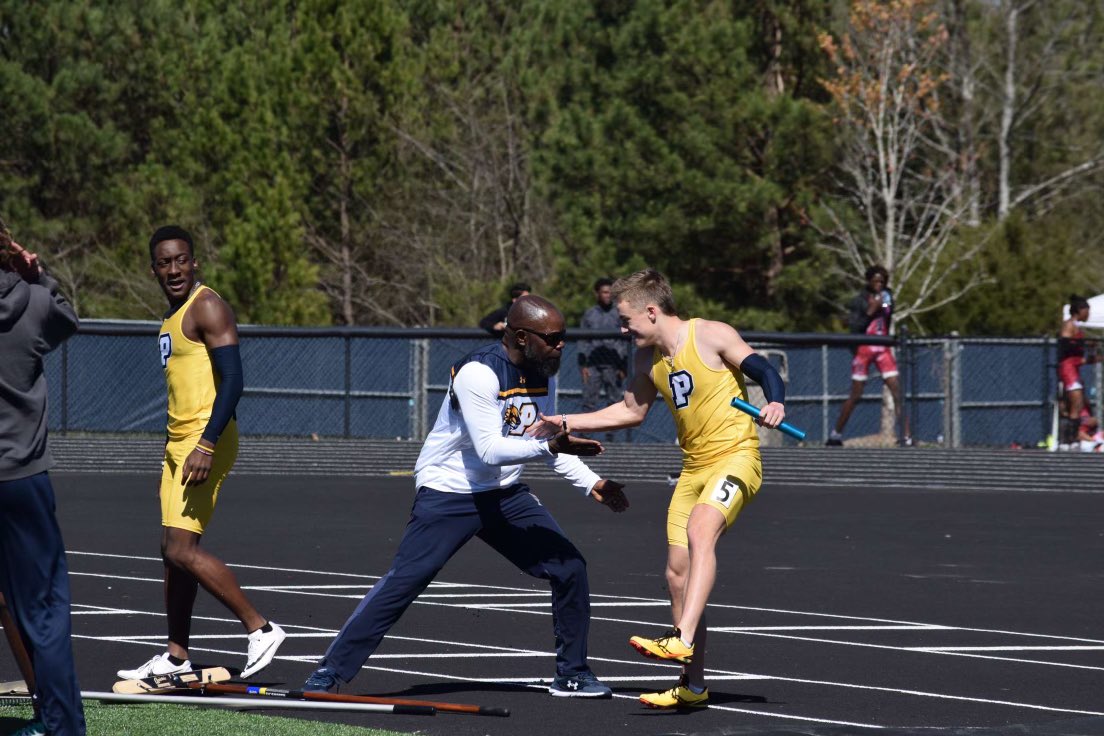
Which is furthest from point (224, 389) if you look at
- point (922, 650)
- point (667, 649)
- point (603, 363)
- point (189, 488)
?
point (603, 363)

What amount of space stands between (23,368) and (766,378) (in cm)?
315

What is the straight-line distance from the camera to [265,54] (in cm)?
4488

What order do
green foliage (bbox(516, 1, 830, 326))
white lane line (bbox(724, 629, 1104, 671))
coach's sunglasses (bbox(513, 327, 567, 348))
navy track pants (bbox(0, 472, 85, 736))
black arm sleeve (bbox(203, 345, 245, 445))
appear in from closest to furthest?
navy track pants (bbox(0, 472, 85, 736)) < coach's sunglasses (bbox(513, 327, 567, 348)) < black arm sleeve (bbox(203, 345, 245, 445)) < white lane line (bbox(724, 629, 1104, 671)) < green foliage (bbox(516, 1, 830, 326))

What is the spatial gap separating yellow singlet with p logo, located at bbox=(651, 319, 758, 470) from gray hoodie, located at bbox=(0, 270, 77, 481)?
287 centimetres

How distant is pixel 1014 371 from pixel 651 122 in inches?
580

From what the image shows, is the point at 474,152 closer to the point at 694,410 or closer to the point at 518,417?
the point at 694,410

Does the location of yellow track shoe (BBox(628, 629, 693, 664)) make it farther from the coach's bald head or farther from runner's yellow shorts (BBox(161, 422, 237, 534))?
runner's yellow shorts (BBox(161, 422, 237, 534))

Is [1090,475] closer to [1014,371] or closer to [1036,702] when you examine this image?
[1014,371]

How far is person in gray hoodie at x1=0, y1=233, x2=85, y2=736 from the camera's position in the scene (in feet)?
20.4

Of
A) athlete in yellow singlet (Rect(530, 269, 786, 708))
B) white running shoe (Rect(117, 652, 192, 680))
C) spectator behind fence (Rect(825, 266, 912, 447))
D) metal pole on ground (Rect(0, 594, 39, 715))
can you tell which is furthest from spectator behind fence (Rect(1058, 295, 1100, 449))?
metal pole on ground (Rect(0, 594, 39, 715))

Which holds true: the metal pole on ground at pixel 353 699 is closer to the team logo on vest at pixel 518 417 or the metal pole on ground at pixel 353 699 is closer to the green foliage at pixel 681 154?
the team logo on vest at pixel 518 417

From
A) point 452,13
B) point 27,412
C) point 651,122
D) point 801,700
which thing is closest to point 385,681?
point 801,700

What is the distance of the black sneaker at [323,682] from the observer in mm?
7660

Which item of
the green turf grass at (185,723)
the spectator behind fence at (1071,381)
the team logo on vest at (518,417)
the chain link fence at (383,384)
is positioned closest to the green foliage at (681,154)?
the chain link fence at (383,384)
